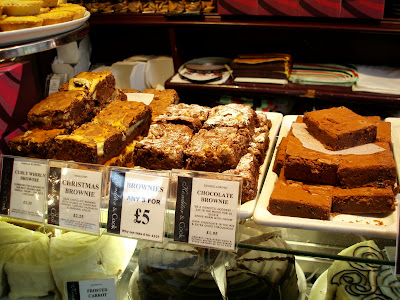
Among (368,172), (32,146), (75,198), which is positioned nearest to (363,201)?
(368,172)

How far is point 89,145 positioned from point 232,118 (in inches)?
19.7

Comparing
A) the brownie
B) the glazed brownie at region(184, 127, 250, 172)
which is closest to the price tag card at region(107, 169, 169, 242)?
the glazed brownie at region(184, 127, 250, 172)

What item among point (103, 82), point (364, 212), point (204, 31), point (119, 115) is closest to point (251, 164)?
point (364, 212)

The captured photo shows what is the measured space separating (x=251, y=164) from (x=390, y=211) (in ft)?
1.38

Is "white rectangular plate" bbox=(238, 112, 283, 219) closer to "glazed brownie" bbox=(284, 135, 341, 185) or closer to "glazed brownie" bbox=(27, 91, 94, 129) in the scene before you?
"glazed brownie" bbox=(284, 135, 341, 185)

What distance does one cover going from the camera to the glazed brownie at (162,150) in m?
1.33

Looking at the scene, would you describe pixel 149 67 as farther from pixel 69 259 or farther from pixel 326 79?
pixel 69 259

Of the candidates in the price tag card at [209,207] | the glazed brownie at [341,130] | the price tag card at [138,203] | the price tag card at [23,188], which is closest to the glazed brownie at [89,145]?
the price tag card at [23,188]

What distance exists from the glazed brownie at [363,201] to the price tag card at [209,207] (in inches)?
15.4

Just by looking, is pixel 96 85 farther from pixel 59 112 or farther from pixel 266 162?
pixel 266 162

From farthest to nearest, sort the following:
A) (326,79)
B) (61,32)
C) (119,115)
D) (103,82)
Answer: (326,79), (103,82), (119,115), (61,32)

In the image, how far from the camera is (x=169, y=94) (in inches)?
74.5

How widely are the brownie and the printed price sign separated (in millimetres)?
595

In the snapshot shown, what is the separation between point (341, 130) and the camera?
1.31m
